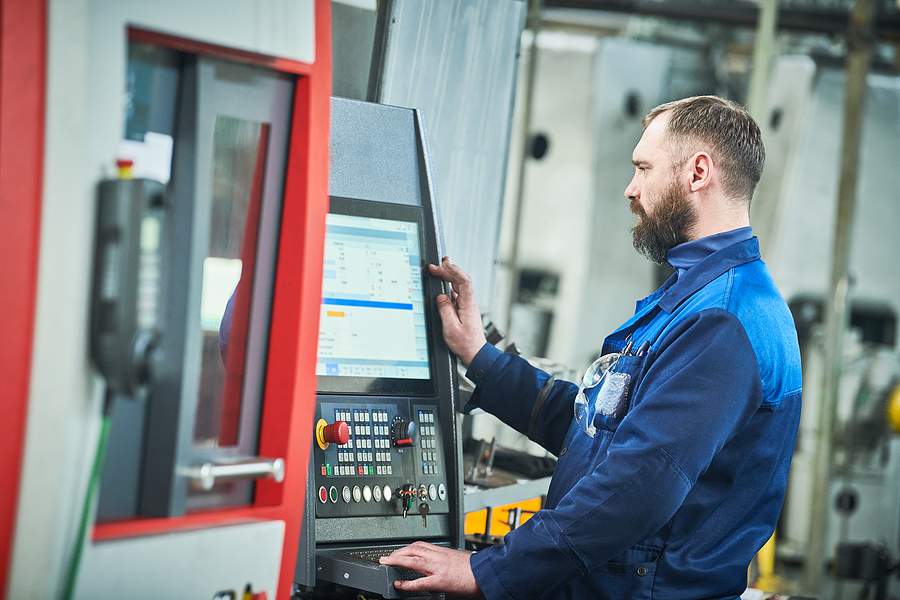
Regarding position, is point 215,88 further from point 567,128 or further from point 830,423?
point 567,128

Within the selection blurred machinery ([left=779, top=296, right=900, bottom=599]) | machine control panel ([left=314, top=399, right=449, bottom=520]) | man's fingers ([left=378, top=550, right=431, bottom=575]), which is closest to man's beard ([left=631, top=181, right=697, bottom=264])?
machine control panel ([left=314, top=399, right=449, bottom=520])

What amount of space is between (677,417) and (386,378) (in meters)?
0.56

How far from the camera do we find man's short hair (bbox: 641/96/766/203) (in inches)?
86.3

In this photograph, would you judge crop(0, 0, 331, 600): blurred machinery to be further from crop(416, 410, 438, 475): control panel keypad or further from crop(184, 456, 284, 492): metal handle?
→ crop(416, 410, 438, 475): control panel keypad

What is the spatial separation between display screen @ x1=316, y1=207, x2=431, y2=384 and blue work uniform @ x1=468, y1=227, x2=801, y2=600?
1.27 ft

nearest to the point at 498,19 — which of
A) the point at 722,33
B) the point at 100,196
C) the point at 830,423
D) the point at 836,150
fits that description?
the point at 100,196

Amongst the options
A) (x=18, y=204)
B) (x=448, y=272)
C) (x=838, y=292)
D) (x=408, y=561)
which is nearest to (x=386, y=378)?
(x=448, y=272)

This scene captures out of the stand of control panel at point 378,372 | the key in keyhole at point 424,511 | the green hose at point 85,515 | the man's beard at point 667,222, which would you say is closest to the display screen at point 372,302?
the stand of control panel at point 378,372

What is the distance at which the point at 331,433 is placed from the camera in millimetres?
2008

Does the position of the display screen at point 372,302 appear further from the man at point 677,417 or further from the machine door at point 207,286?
the machine door at point 207,286

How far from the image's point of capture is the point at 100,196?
1.37 metres

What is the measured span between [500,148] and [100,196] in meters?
1.70

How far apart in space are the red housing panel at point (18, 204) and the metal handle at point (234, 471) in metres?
0.28

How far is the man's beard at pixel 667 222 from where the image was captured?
2211 millimetres
